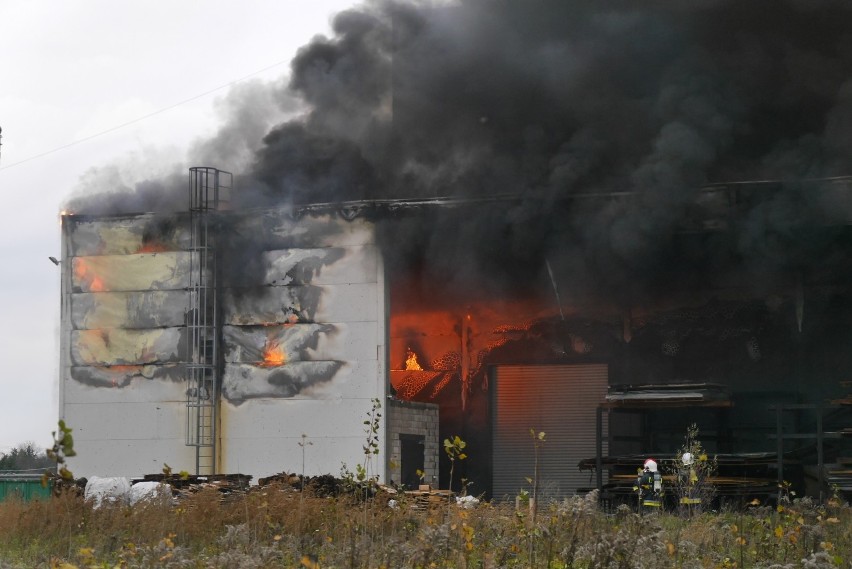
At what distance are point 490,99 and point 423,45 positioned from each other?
7.10 ft

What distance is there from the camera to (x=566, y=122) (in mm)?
28625

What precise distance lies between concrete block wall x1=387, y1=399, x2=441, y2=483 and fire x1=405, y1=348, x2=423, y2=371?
1810 millimetres

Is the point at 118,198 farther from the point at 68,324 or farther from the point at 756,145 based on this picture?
the point at 756,145

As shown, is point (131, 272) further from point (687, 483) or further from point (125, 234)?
point (687, 483)

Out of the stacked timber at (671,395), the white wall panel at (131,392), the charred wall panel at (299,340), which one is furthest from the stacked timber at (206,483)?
the stacked timber at (671,395)

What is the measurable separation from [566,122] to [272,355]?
9004 mm

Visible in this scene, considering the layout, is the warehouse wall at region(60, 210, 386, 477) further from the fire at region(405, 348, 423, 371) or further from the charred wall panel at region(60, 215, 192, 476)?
the fire at region(405, 348, 423, 371)

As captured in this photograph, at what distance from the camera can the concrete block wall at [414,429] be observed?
25.5 metres

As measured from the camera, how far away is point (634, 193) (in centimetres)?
2541

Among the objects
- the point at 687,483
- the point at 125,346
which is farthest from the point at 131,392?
the point at 687,483

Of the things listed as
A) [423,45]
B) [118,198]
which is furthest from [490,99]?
[118,198]

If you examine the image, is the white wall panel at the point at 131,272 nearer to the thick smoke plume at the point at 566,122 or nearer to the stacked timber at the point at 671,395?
the thick smoke plume at the point at 566,122

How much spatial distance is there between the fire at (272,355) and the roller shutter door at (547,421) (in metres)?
6.21

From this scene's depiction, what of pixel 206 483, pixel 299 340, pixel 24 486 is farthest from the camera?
pixel 24 486
